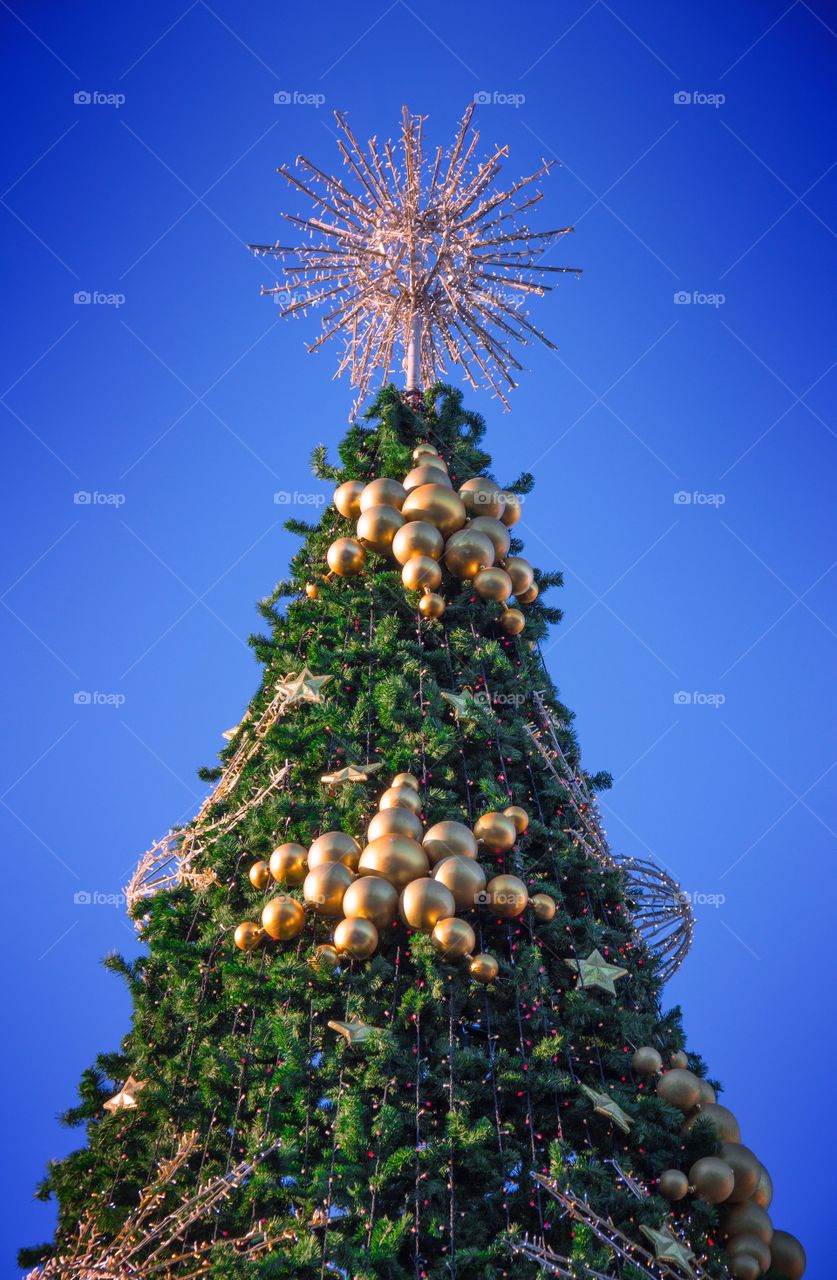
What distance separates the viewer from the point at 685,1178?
3.93 metres

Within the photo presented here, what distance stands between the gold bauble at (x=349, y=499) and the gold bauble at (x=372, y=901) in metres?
Result: 3.00

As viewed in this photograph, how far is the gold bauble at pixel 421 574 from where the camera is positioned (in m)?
5.80

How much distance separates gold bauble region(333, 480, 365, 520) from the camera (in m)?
6.45

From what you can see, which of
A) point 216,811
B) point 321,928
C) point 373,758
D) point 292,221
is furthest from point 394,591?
point 292,221

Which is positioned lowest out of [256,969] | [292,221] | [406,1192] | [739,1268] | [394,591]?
[739,1268]

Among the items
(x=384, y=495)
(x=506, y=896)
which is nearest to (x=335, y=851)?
(x=506, y=896)

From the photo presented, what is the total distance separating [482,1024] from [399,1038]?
437 mm

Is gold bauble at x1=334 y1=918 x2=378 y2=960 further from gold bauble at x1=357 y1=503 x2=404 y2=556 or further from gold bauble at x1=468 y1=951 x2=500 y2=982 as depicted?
gold bauble at x1=357 y1=503 x2=404 y2=556

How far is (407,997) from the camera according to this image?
4133 mm

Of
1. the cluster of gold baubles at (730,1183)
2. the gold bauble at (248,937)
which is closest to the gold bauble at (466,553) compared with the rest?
the gold bauble at (248,937)

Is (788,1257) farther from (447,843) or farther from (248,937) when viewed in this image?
(248,937)

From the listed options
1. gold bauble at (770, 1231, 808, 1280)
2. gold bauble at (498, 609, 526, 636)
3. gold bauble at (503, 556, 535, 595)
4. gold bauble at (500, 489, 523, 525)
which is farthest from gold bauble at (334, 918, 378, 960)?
gold bauble at (500, 489, 523, 525)

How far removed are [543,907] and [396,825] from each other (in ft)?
2.84

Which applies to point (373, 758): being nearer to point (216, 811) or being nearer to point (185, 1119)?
point (216, 811)
